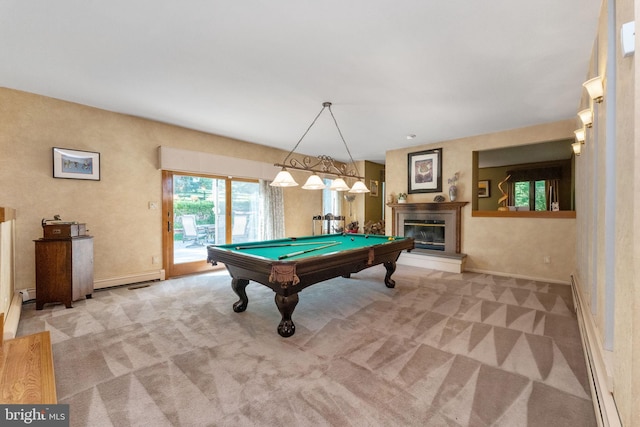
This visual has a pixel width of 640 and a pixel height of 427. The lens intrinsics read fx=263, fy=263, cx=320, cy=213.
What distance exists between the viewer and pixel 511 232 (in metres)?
4.78

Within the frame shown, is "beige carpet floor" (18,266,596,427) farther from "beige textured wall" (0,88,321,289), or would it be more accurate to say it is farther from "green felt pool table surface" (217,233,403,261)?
"beige textured wall" (0,88,321,289)

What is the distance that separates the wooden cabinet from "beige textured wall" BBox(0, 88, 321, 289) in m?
0.51

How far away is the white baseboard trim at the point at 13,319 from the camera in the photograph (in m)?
2.28

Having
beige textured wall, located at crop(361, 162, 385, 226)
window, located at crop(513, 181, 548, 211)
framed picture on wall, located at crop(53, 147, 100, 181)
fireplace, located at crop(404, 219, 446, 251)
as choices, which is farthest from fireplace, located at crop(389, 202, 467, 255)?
framed picture on wall, located at crop(53, 147, 100, 181)

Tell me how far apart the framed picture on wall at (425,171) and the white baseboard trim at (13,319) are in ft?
20.7

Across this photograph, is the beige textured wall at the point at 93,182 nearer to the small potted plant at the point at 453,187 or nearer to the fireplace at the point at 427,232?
the fireplace at the point at 427,232

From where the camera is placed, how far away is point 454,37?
87.8 inches

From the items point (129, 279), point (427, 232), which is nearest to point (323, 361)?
point (129, 279)

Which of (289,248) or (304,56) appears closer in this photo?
(304,56)

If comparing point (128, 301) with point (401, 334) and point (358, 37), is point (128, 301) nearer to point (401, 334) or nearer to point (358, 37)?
point (401, 334)

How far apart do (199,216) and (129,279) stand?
1.48m

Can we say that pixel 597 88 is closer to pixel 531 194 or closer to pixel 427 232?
pixel 427 232

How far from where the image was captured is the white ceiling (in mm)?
1945

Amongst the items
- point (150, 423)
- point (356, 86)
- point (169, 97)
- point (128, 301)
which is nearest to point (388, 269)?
point (356, 86)
